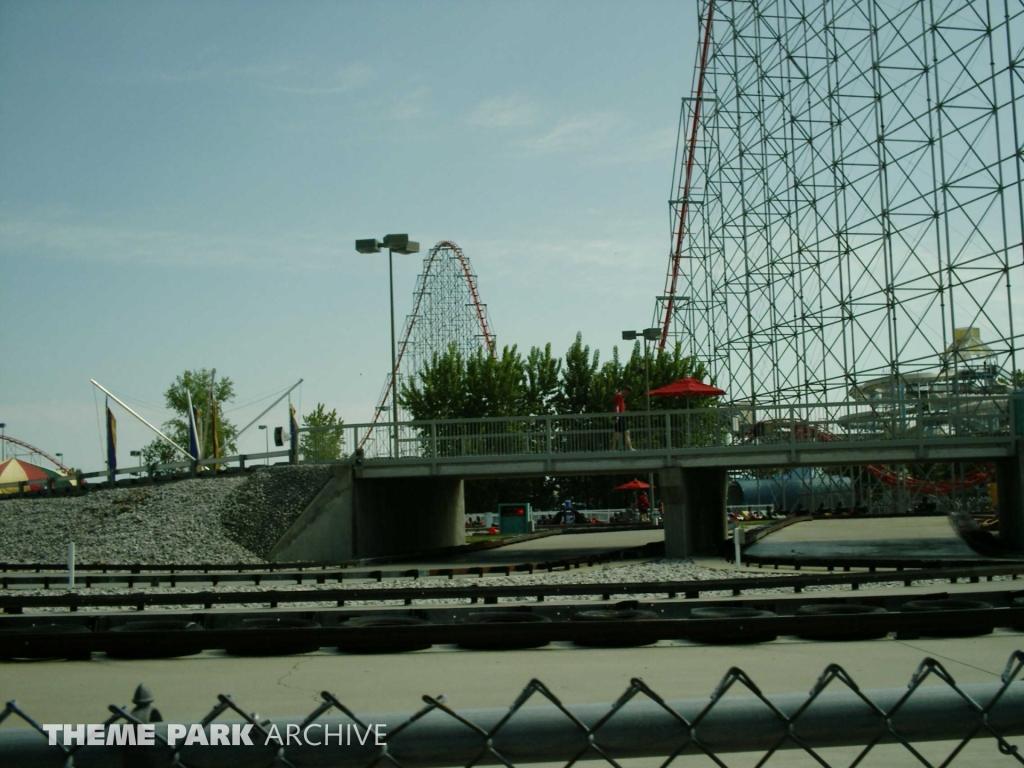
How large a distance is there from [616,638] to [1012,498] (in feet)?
71.5

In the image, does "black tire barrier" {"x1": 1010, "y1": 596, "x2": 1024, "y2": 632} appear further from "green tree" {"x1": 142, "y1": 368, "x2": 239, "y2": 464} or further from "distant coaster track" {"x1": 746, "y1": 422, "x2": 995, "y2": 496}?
"green tree" {"x1": 142, "y1": 368, "x2": 239, "y2": 464}

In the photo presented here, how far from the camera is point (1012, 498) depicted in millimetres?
28531

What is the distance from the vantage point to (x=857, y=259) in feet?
129

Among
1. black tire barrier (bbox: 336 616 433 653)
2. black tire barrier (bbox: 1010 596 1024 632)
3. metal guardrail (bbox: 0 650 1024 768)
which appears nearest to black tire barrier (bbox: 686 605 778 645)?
black tire barrier (bbox: 1010 596 1024 632)

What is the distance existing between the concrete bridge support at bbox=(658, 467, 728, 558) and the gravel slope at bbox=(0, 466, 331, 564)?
10567 millimetres

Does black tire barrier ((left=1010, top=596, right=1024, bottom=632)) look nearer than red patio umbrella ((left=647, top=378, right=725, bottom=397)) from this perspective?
Yes

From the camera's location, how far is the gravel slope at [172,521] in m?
28.5

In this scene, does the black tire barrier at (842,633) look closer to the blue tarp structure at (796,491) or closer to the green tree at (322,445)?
the green tree at (322,445)

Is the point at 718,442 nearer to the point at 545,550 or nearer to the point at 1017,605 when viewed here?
the point at 545,550

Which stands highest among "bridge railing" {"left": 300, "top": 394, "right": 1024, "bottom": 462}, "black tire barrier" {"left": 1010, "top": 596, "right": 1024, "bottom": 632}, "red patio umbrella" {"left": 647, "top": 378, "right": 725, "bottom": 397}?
"red patio umbrella" {"left": 647, "top": 378, "right": 725, "bottom": 397}

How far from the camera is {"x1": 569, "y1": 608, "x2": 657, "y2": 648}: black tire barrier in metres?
11.2

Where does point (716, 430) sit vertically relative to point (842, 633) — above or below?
above

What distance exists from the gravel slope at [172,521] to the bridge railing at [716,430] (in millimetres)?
2261

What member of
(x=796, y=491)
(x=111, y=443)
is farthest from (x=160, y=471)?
(x=796, y=491)
